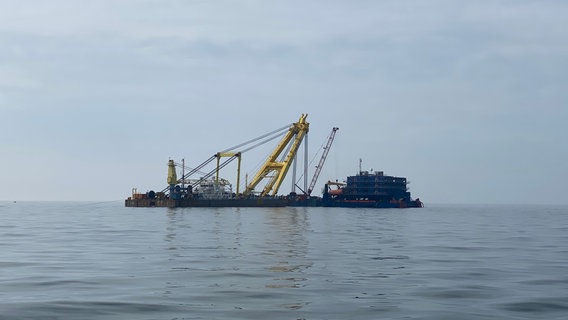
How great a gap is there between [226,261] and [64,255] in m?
11.0

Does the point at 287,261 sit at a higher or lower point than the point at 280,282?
higher

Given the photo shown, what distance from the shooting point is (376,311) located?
74.3 feet

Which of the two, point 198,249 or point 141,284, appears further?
point 198,249

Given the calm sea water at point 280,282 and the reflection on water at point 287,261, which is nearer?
the calm sea water at point 280,282

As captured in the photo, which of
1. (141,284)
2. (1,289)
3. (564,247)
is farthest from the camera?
(564,247)

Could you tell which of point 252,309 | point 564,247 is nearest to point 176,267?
point 252,309

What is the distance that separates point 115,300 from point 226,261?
15.3 m

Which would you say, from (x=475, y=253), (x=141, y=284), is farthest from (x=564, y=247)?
(x=141, y=284)

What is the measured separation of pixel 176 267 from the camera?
118 feet

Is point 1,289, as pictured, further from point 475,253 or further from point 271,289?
point 475,253

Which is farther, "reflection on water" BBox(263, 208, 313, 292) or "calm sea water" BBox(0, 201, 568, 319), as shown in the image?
"reflection on water" BBox(263, 208, 313, 292)

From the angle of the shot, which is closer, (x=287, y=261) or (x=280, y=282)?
(x=280, y=282)

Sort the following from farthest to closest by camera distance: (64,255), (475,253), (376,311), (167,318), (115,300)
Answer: (475,253), (64,255), (115,300), (376,311), (167,318)

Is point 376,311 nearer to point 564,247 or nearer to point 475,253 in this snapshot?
point 475,253
